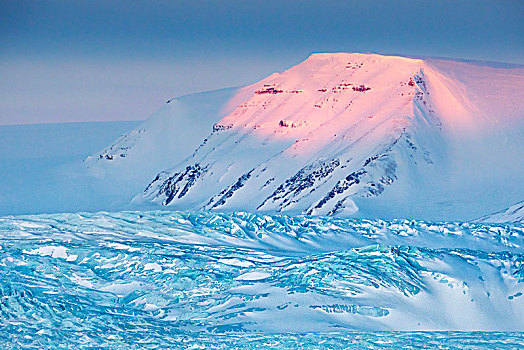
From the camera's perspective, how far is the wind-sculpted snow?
29.4 meters

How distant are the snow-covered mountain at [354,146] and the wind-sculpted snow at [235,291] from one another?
64432mm

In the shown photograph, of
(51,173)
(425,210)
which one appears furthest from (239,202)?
(51,173)

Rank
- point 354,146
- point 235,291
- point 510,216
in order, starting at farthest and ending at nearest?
1. point 354,146
2. point 510,216
3. point 235,291

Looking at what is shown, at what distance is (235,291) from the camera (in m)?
35.2

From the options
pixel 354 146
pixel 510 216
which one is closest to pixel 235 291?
pixel 510 216

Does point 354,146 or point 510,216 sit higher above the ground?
point 354,146

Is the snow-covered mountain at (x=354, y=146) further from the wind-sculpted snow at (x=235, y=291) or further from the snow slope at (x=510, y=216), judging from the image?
the wind-sculpted snow at (x=235, y=291)

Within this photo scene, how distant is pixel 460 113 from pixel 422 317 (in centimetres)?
11311

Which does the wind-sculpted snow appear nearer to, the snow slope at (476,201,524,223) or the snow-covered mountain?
the snow slope at (476,201,524,223)

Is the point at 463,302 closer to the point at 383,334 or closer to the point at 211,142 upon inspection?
the point at 383,334

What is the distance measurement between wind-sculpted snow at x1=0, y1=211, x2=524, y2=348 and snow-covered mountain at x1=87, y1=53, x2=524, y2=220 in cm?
6443

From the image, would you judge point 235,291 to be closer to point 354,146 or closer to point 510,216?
point 510,216

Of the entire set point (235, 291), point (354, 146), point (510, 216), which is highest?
point (354, 146)

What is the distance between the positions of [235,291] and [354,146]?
101m
